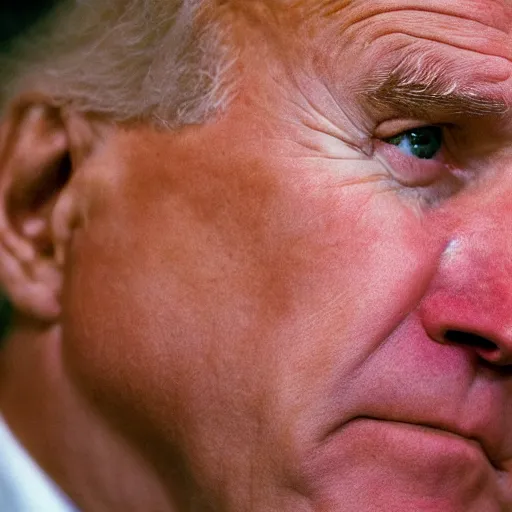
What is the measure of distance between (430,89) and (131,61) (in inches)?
17.0

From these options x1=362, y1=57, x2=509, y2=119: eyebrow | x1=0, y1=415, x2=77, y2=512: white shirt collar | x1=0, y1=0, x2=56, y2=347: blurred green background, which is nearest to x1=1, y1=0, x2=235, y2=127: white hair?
x1=0, y1=0, x2=56, y2=347: blurred green background

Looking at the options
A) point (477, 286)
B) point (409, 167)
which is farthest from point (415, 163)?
point (477, 286)

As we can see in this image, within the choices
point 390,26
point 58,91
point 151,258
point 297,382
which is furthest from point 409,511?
point 58,91

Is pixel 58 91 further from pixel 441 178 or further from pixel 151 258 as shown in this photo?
pixel 441 178

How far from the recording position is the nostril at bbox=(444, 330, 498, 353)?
106cm

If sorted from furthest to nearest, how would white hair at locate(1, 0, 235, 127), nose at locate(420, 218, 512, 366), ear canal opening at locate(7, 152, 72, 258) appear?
ear canal opening at locate(7, 152, 72, 258), white hair at locate(1, 0, 235, 127), nose at locate(420, 218, 512, 366)

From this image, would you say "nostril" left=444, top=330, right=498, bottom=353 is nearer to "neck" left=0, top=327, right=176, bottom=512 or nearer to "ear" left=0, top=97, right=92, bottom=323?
A: "neck" left=0, top=327, right=176, bottom=512

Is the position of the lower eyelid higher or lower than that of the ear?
lower

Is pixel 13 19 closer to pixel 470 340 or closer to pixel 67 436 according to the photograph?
pixel 67 436

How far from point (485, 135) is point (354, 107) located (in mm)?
177

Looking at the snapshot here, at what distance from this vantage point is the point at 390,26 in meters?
1.08

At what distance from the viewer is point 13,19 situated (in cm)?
137

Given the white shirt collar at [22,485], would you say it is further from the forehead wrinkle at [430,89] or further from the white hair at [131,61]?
the forehead wrinkle at [430,89]

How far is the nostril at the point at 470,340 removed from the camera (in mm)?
1062
